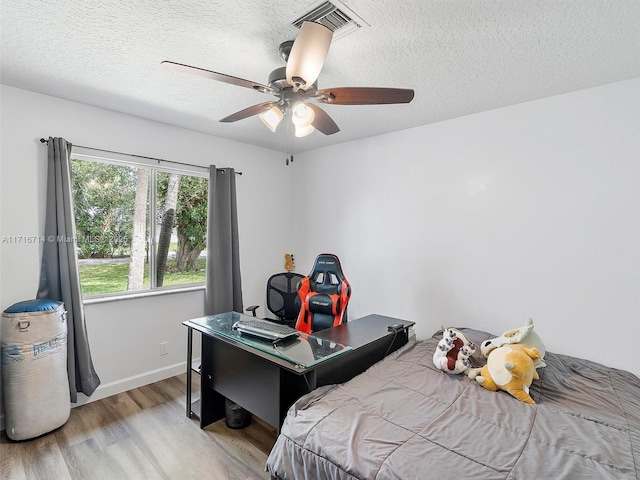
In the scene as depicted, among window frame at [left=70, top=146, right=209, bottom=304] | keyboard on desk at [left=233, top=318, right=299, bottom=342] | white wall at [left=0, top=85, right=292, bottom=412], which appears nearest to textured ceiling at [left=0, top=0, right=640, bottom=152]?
white wall at [left=0, top=85, right=292, bottom=412]

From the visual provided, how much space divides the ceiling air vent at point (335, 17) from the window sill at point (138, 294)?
2607 mm

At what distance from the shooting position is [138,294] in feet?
9.62

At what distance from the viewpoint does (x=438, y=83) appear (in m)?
2.17

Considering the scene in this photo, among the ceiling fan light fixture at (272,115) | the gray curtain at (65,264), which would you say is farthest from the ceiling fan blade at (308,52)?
the gray curtain at (65,264)

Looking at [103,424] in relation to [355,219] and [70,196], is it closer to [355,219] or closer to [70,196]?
[70,196]

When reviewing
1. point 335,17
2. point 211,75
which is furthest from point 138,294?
point 335,17

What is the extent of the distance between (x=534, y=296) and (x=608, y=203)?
80 centimetres

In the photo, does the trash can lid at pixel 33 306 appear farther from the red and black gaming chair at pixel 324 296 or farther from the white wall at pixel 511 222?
the white wall at pixel 511 222

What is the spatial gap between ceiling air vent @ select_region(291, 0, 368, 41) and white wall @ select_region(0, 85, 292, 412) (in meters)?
2.06

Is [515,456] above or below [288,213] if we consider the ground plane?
below

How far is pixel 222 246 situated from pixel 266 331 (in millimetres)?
1597

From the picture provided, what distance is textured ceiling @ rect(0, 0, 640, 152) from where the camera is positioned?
1451mm

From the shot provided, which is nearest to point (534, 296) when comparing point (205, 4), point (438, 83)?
point (438, 83)

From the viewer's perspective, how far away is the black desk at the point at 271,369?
1.82 meters
